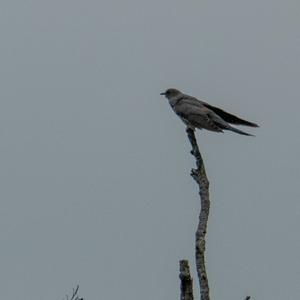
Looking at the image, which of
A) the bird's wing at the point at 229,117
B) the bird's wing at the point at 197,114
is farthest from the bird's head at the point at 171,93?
the bird's wing at the point at 229,117

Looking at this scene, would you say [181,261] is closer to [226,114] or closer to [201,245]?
[201,245]

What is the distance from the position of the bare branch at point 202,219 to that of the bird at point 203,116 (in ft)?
6.90

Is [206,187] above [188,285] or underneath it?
above

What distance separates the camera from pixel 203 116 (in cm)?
1342

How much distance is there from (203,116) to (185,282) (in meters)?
5.48

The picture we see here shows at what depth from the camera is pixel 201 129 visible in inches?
542

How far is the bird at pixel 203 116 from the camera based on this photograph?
1288cm

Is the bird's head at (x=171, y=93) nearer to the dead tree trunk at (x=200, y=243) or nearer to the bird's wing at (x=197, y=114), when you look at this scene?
the bird's wing at (x=197, y=114)

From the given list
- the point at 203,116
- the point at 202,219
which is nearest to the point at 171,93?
the point at 203,116

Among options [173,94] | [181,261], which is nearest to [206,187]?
[181,261]

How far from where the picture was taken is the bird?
12.9m

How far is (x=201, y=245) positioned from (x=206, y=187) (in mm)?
1001

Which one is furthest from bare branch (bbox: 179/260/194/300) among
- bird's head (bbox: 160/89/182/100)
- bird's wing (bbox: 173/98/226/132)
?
bird's head (bbox: 160/89/182/100)

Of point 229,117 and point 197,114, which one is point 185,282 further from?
point 197,114
